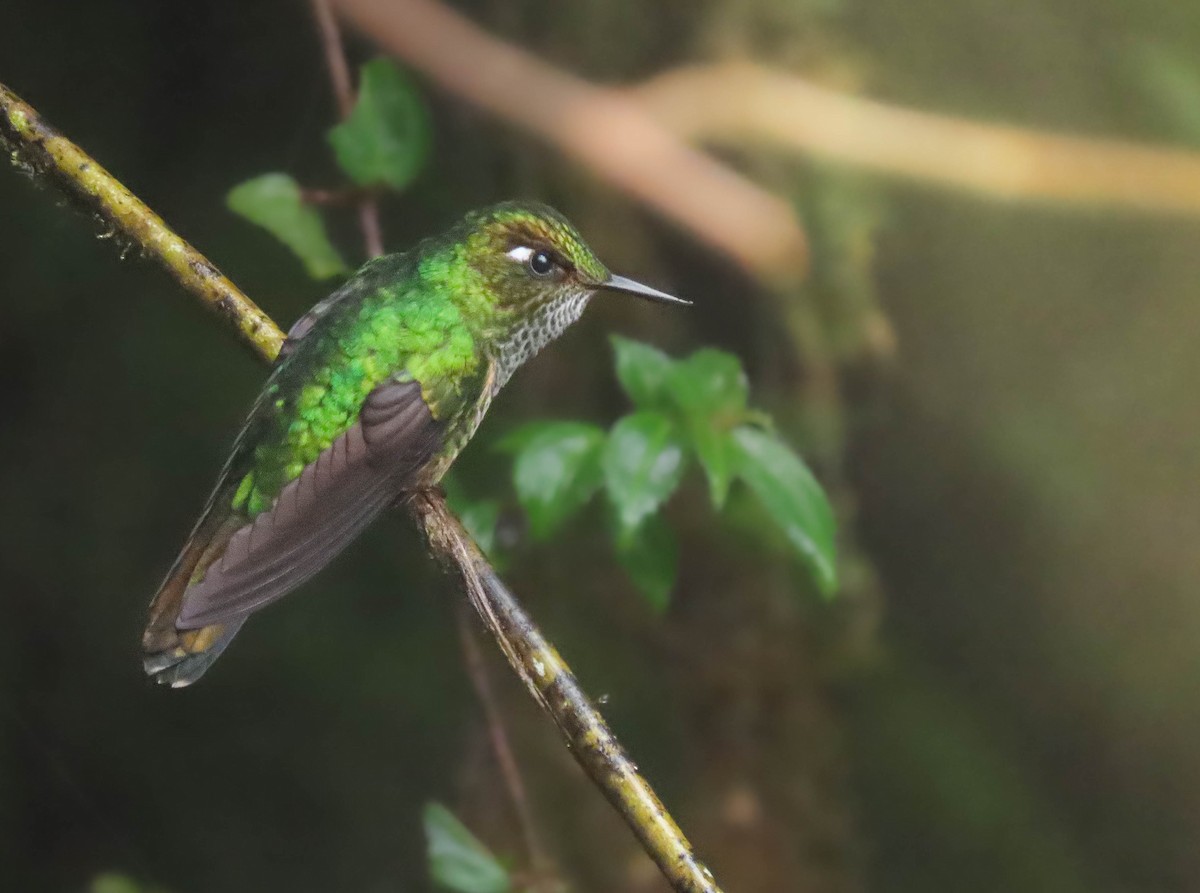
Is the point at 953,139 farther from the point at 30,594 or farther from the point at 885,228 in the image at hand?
the point at 30,594

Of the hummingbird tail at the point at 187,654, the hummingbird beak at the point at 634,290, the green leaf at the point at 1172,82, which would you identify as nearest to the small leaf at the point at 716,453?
the hummingbird beak at the point at 634,290

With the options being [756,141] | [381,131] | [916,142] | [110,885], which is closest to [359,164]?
[381,131]

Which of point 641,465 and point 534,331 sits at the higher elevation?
point 534,331

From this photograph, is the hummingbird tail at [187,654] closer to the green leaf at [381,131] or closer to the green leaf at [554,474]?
the green leaf at [554,474]

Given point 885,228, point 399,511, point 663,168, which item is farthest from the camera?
point 885,228

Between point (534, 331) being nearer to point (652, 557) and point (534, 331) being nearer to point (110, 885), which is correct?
point (652, 557)

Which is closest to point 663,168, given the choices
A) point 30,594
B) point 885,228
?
point 885,228

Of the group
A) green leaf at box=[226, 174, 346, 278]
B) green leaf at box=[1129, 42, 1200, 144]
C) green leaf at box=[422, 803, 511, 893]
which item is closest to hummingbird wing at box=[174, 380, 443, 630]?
green leaf at box=[226, 174, 346, 278]
